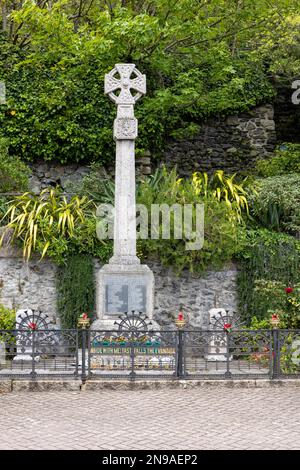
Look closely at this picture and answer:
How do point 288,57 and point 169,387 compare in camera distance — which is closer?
point 169,387

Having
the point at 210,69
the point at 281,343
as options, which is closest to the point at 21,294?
the point at 281,343

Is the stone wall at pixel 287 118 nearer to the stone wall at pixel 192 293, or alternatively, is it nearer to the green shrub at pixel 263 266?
the green shrub at pixel 263 266

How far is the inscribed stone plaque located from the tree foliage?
5.29 meters

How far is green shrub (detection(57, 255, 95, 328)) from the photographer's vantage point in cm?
1274

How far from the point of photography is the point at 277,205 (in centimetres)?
1426

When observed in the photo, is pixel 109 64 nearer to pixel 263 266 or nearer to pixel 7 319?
pixel 263 266

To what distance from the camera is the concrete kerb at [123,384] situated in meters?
9.18

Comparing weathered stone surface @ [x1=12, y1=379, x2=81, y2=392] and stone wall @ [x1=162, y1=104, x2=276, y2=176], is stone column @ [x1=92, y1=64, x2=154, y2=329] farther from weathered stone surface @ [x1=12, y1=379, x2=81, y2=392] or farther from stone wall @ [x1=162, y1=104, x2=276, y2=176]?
stone wall @ [x1=162, y1=104, x2=276, y2=176]

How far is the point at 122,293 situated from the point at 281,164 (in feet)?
24.2

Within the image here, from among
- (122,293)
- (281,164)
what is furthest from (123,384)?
A: (281,164)

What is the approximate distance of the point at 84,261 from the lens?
12930mm

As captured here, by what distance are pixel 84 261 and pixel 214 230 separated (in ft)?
8.53

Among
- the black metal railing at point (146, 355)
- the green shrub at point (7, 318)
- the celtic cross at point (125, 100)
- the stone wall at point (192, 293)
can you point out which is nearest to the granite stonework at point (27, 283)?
the green shrub at point (7, 318)

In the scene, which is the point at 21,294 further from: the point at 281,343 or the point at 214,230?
the point at 281,343
